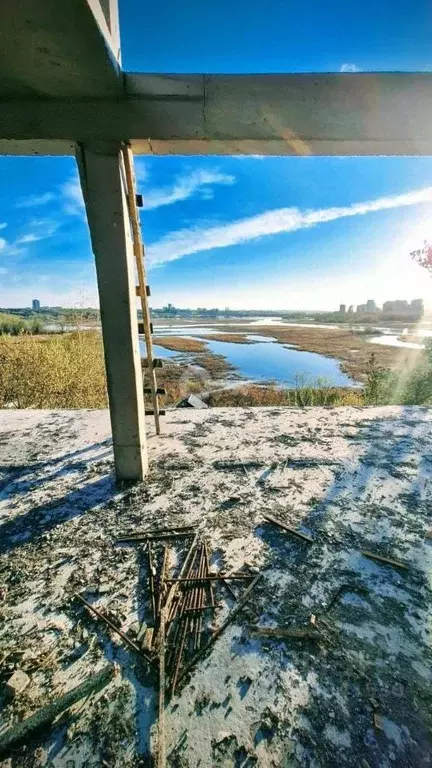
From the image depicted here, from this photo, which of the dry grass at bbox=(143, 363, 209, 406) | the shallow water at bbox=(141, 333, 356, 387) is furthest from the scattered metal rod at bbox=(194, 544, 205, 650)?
the shallow water at bbox=(141, 333, 356, 387)

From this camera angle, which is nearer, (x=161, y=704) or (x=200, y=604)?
(x=161, y=704)

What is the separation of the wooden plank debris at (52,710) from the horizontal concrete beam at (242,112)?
2.98m

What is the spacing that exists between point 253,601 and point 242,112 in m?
3.02

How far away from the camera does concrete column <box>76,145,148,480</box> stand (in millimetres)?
2211

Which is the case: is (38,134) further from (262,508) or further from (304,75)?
Answer: (262,508)

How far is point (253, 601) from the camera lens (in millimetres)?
1652

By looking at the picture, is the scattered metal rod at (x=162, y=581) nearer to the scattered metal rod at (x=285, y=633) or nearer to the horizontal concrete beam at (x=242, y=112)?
the scattered metal rod at (x=285, y=633)

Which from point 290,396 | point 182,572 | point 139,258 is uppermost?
point 139,258

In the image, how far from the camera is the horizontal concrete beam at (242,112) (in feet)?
6.98

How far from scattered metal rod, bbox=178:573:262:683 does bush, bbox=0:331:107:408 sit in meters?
6.30

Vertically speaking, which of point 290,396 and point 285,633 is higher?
point 285,633

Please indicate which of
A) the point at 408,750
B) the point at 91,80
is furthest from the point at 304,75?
the point at 408,750

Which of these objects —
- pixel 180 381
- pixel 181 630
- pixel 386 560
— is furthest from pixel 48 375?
pixel 180 381

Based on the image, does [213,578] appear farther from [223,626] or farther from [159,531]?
[159,531]
